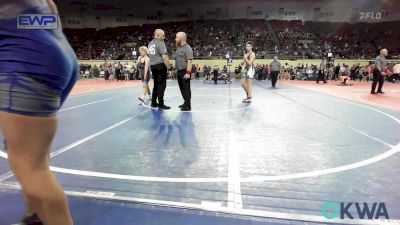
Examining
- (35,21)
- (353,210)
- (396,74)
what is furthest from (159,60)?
(396,74)

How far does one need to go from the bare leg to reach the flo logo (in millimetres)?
1957

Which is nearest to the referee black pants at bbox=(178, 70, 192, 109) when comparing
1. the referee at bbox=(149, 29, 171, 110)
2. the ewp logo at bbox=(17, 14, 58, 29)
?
the referee at bbox=(149, 29, 171, 110)

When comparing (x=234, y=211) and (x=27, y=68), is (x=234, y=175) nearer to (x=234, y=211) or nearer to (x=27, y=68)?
(x=234, y=211)

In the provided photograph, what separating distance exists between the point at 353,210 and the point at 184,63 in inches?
224

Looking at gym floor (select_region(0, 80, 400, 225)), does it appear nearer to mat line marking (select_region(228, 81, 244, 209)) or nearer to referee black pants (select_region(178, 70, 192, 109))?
mat line marking (select_region(228, 81, 244, 209))

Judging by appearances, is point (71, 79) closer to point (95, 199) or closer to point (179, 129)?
point (95, 199)

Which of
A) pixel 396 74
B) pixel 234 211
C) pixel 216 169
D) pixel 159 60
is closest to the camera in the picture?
pixel 234 211

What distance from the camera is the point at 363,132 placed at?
5.35 meters

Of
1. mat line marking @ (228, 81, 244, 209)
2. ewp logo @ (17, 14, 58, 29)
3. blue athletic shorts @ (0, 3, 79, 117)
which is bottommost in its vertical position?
mat line marking @ (228, 81, 244, 209)

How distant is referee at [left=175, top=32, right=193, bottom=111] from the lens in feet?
24.3

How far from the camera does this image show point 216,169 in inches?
135

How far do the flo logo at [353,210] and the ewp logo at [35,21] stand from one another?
2.29m

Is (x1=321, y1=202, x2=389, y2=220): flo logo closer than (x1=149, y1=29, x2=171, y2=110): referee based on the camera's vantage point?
Yes

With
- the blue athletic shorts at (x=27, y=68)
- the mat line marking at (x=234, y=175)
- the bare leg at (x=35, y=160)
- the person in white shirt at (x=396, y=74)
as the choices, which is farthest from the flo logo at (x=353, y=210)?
the person in white shirt at (x=396, y=74)
